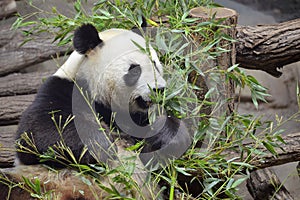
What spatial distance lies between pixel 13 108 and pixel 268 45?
2.08 m

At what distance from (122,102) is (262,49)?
1213 millimetres

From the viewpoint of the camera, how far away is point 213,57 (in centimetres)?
292

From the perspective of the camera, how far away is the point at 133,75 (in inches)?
107

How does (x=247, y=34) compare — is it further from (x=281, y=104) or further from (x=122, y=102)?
(x=281, y=104)

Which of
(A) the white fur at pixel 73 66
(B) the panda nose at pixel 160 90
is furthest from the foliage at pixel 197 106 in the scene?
(A) the white fur at pixel 73 66

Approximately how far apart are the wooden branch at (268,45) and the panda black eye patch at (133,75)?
1054 mm

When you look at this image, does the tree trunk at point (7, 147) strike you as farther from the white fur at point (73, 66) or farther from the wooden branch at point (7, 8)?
the wooden branch at point (7, 8)

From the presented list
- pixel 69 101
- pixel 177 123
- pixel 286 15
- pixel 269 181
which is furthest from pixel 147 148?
pixel 286 15

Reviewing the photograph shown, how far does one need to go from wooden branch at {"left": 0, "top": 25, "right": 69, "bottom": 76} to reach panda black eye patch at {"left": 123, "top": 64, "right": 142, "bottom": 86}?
6.76 feet

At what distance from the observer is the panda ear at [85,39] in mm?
2701

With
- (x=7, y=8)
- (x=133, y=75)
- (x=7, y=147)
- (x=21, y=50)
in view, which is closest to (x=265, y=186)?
(x=133, y=75)

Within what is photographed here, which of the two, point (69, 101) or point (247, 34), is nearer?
point (69, 101)

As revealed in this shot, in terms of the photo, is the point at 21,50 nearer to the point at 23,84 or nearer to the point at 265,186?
the point at 23,84

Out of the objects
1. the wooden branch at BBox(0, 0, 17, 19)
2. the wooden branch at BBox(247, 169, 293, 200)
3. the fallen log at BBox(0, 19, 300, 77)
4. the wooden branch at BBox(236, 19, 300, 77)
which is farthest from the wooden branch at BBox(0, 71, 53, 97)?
the wooden branch at BBox(247, 169, 293, 200)
